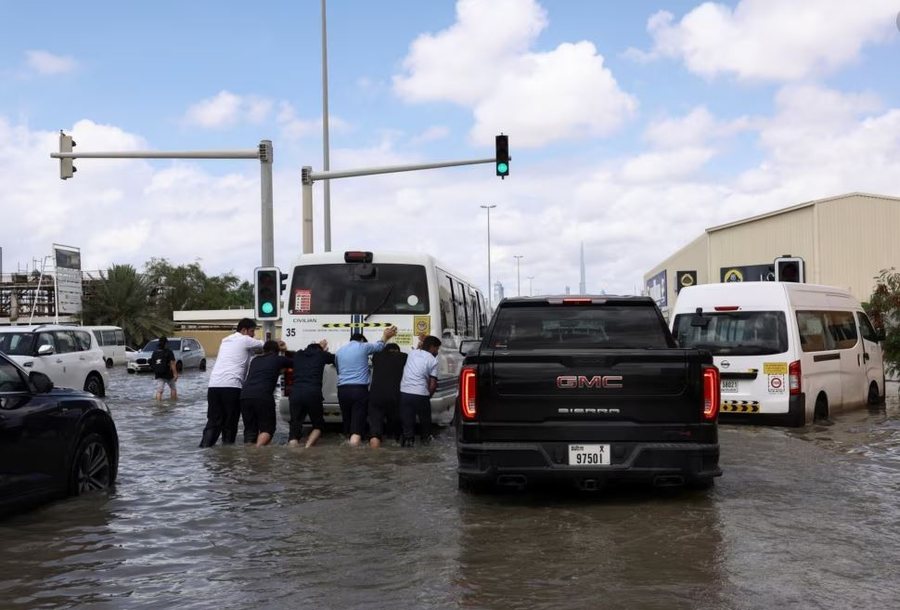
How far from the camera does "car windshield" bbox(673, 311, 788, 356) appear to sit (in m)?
13.4

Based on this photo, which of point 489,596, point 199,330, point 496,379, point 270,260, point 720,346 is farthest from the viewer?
point 199,330

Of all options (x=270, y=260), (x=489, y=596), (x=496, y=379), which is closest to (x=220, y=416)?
(x=270, y=260)

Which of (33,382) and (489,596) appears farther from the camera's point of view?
(33,382)

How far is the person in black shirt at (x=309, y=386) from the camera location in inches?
484

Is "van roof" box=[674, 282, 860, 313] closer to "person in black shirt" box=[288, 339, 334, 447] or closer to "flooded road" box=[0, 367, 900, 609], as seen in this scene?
"flooded road" box=[0, 367, 900, 609]

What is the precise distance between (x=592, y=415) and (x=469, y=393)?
0.98 metres

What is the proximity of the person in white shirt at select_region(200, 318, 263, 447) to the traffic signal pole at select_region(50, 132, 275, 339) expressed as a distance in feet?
15.3

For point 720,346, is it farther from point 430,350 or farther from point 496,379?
point 496,379

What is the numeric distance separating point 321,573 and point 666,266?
68392 millimetres

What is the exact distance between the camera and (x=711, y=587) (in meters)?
5.46

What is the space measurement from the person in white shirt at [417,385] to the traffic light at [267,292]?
A: 359cm

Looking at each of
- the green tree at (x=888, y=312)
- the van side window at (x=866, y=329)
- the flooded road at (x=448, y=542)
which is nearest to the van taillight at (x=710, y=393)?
the flooded road at (x=448, y=542)

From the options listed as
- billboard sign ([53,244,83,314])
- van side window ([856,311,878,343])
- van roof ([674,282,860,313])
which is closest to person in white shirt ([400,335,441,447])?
van roof ([674,282,860,313])

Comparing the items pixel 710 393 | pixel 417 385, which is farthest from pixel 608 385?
pixel 417 385
